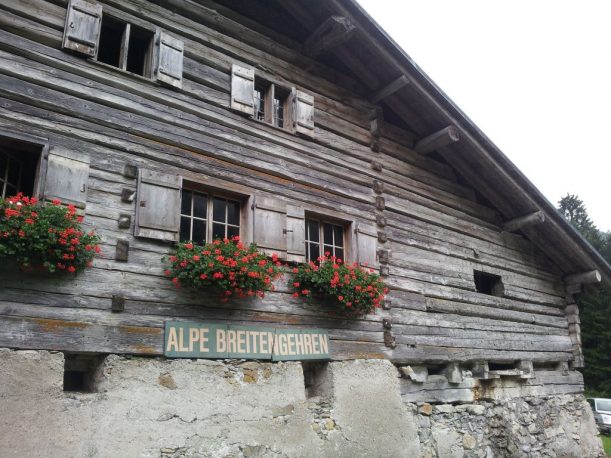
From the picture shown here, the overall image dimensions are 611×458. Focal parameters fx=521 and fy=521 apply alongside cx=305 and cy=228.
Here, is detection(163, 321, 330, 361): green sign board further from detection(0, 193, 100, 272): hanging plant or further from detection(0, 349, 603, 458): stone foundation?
detection(0, 193, 100, 272): hanging plant

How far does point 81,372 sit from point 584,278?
1085cm

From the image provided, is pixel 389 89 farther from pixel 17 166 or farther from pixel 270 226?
pixel 17 166

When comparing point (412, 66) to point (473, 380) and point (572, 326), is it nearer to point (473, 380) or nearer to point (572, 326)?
point (473, 380)

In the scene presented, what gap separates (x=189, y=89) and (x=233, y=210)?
1712 mm

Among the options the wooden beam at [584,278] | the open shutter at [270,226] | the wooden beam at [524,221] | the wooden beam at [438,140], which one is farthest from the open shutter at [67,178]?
the wooden beam at [584,278]

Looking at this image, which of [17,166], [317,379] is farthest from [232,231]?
[17,166]

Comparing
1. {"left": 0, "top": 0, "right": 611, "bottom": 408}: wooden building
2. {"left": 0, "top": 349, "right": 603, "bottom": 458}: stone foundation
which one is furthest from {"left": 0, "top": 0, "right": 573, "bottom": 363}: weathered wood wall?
{"left": 0, "top": 349, "right": 603, "bottom": 458}: stone foundation

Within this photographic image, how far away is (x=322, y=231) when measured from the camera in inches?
314

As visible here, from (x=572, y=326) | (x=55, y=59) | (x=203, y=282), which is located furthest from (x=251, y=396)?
(x=572, y=326)

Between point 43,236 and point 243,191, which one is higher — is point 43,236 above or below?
below

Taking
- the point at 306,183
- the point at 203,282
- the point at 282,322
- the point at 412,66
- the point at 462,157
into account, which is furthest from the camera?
the point at 462,157

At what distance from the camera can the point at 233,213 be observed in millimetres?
7035

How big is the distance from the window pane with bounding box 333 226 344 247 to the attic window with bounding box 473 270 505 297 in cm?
358

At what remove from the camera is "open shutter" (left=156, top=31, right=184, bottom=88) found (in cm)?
671
